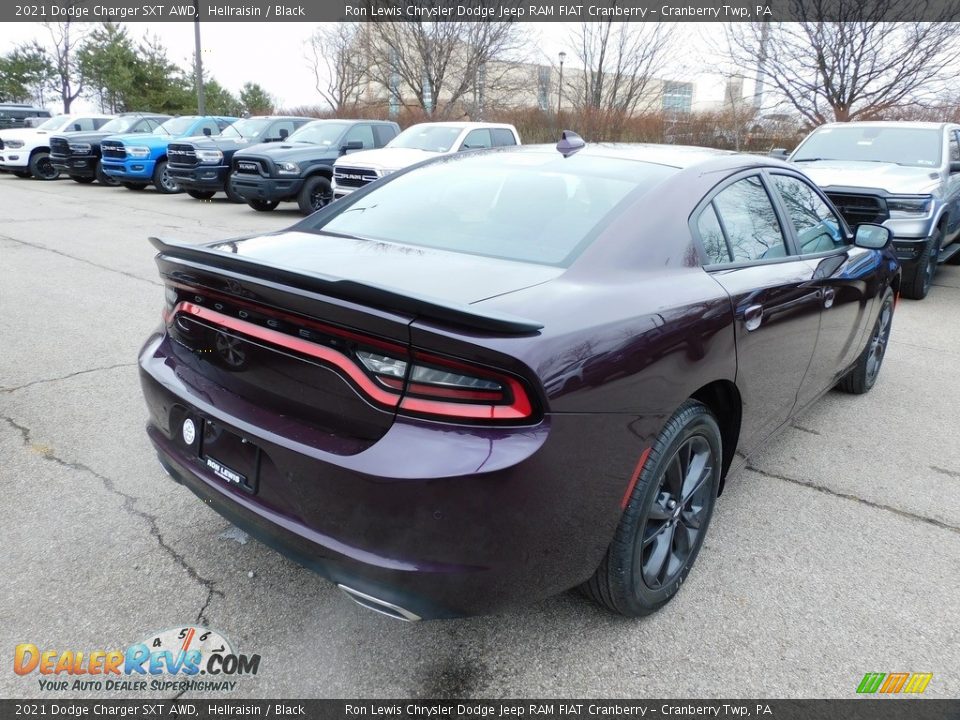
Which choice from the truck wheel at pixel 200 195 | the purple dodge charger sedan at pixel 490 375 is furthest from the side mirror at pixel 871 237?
the truck wheel at pixel 200 195

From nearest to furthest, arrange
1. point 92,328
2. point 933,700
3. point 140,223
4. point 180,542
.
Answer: point 933,700 → point 180,542 → point 92,328 → point 140,223

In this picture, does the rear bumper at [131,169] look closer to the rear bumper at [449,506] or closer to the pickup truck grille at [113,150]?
the pickup truck grille at [113,150]

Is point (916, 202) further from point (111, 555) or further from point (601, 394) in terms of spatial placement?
point (111, 555)

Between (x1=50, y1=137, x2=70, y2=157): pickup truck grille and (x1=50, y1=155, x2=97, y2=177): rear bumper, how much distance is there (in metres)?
0.08

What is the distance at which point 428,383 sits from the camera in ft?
5.94

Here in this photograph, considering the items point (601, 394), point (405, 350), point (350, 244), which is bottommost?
point (601, 394)

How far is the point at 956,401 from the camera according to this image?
474cm

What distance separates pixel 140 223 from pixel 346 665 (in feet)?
36.9

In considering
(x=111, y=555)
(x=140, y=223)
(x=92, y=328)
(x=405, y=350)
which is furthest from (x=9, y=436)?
(x=140, y=223)

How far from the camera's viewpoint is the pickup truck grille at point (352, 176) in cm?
1148

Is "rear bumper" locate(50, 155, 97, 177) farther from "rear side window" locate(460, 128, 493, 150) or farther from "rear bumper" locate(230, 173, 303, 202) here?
"rear side window" locate(460, 128, 493, 150)

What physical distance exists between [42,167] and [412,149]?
13.3 m

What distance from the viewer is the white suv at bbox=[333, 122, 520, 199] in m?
11.6

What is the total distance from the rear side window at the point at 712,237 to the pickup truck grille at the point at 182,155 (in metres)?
13.8
